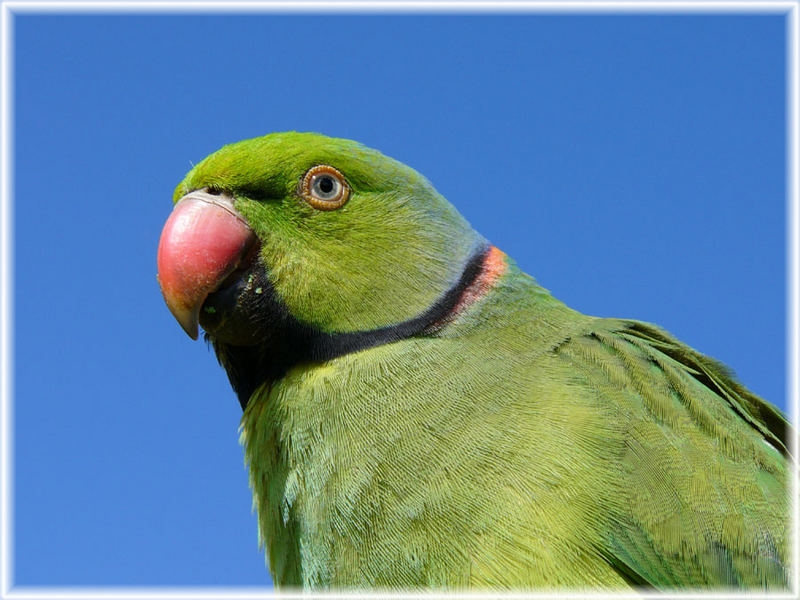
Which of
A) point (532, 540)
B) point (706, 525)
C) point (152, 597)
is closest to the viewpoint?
point (532, 540)

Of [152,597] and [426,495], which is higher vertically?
[426,495]

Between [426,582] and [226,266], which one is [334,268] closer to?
[226,266]

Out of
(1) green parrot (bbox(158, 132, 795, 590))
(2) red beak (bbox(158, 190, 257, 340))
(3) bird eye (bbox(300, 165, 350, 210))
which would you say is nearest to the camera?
(1) green parrot (bbox(158, 132, 795, 590))

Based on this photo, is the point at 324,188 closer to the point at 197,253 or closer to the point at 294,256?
the point at 294,256

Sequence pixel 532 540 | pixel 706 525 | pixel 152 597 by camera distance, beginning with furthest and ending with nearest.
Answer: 1. pixel 152 597
2. pixel 706 525
3. pixel 532 540

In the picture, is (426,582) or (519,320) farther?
(519,320)

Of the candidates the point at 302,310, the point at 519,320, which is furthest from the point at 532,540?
the point at 302,310

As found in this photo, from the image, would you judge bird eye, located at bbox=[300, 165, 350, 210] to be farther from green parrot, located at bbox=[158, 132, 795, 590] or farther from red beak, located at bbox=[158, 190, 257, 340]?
red beak, located at bbox=[158, 190, 257, 340]

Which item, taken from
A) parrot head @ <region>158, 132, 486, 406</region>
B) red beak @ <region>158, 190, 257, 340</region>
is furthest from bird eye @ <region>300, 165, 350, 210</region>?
red beak @ <region>158, 190, 257, 340</region>

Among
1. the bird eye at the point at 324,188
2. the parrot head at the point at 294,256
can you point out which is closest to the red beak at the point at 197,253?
the parrot head at the point at 294,256
